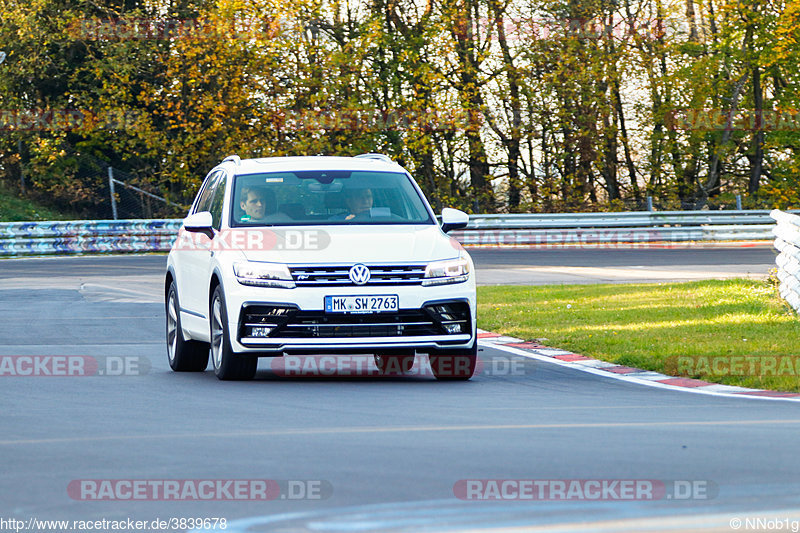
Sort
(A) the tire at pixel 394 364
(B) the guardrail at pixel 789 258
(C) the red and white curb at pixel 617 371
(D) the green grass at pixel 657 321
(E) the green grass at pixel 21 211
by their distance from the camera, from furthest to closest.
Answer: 1. (E) the green grass at pixel 21 211
2. (B) the guardrail at pixel 789 258
3. (D) the green grass at pixel 657 321
4. (A) the tire at pixel 394 364
5. (C) the red and white curb at pixel 617 371

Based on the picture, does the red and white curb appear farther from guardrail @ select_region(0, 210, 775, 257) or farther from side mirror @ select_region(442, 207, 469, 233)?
guardrail @ select_region(0, 210, 775, 257)

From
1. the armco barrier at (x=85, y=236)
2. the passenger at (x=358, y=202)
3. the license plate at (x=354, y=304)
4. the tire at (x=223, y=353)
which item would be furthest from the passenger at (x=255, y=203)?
the armco barrier at (x=85, y=236)

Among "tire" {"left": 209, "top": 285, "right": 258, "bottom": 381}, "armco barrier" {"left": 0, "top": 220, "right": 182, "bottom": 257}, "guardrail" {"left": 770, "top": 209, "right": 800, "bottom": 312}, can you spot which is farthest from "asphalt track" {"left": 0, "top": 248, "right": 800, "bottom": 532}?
"armco barrier" {"left": 0, "top": 220, "right": 182, "bottom": 257}

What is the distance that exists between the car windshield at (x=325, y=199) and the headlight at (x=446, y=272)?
0.77m

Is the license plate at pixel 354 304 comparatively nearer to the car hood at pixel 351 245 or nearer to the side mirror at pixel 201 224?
the car hood at pixel 351 245

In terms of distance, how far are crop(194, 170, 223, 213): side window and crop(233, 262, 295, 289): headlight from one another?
84.3 inches

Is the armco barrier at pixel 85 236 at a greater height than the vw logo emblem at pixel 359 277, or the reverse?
the vw logo emblem at pixel 359 277

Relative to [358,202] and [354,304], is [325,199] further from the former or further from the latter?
[354,304]

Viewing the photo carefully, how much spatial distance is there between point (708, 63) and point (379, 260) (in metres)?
33.0

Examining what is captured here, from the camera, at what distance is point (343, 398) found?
31.5ft

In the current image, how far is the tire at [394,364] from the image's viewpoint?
39.3ft

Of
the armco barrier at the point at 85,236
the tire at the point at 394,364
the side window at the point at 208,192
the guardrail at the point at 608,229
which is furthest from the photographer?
the guardrail at the point at 608,229

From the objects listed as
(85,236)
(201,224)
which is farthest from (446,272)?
(85,236)

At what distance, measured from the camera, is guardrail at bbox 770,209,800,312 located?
15.6 metres
